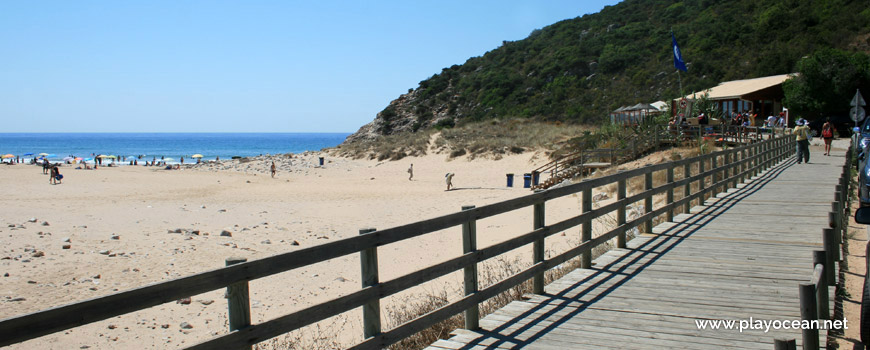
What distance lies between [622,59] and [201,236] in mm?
59496

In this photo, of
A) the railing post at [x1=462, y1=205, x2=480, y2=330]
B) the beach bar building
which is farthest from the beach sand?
the beach bar building

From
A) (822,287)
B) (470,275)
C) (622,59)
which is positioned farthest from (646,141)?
(622,59)

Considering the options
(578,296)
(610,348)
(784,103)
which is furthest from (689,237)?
(784,103)

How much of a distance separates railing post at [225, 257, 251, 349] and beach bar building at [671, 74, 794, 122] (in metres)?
43.5

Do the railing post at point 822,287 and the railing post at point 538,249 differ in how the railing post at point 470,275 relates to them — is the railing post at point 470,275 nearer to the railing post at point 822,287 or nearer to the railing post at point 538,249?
the railing post at point 538,249

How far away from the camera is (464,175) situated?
38.1 meters

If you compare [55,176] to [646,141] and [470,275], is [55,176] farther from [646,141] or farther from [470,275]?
[470,275]

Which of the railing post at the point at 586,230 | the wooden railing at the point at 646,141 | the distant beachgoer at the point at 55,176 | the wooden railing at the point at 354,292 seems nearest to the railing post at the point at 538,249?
the wooden railing at the point at 354,292

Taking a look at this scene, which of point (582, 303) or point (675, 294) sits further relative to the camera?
point (675, 294)

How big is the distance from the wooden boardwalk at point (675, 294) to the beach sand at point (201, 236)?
3205 millimetres

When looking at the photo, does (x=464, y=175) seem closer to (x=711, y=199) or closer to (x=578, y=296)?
(x=711, y=199)

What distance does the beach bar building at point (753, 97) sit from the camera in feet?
143

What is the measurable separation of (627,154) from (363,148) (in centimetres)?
2964

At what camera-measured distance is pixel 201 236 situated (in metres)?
17.3
